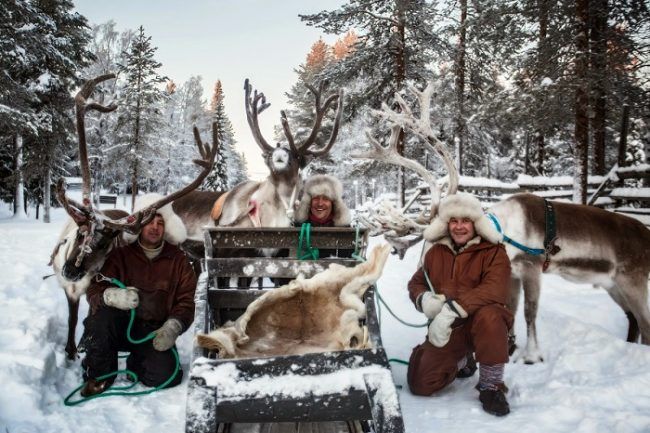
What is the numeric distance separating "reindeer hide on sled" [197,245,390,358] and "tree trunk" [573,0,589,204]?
7571 mm

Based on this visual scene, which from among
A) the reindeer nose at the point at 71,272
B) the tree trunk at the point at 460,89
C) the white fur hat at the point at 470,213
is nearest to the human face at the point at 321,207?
the white fur hat at the point at 470,213

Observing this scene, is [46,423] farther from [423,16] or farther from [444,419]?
[423,16]

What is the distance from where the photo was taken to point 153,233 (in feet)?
11.4

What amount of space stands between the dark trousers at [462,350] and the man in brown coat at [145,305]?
182 centimetres

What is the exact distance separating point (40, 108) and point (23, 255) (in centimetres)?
1108

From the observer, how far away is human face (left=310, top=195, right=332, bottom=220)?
168 inches

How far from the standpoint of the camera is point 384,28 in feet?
43.0

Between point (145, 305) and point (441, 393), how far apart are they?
2.42 metres

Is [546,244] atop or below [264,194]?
below

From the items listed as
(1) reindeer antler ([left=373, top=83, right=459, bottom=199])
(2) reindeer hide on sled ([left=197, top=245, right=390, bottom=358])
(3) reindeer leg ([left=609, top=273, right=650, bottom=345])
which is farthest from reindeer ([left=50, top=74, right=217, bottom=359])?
(3) reindeer leg ([left=609, top=273, right=650, bottom=345])

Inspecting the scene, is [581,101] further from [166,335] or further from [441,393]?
[166,335]

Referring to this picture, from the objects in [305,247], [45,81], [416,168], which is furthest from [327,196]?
[45,81]

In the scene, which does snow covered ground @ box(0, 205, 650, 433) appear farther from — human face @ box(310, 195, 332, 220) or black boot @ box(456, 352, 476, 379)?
human face @ box(310, 195, 332, 220)

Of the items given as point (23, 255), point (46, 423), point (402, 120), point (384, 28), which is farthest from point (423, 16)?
point (46, 423)
